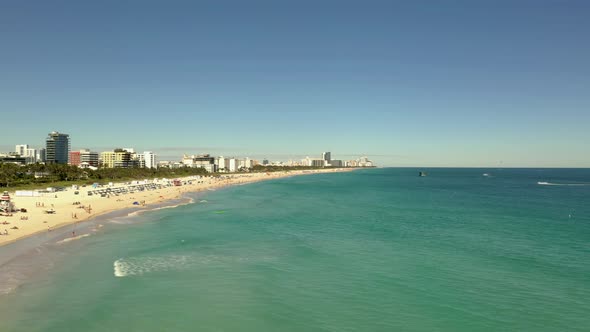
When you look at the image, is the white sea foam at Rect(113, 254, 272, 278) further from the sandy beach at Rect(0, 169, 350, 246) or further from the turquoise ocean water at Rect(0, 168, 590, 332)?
the sandy beach at Rect(0, 169, 350, 246)

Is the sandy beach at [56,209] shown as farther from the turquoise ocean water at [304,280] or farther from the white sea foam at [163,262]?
the white sea foam at [163,262]

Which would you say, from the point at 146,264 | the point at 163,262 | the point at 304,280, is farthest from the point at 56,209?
the point at 304,280

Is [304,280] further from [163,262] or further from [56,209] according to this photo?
[56,209]

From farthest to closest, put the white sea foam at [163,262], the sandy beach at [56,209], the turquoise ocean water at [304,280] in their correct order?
the sandy beach at [56,209]
the white sea foam at [163,262]
the turquoise ocean water at [304,280]

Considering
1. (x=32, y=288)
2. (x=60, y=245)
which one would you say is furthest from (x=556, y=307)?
(x=60, y=245)

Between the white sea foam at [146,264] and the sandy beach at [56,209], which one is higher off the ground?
the sandy beach at [56,209]

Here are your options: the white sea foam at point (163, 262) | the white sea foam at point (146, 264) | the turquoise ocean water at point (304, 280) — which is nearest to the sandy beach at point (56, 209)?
the turquoise ocean water at point (304, 280)

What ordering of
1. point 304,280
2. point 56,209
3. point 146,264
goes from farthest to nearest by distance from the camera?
point 56,209
point 146,264
point 304,280

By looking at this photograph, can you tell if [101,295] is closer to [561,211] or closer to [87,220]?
[87,220]
